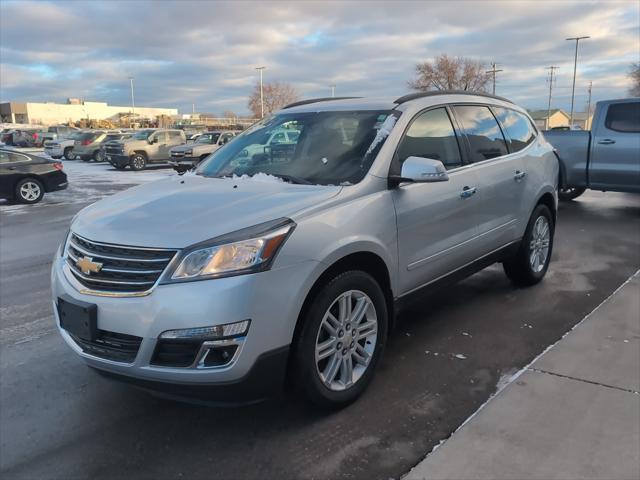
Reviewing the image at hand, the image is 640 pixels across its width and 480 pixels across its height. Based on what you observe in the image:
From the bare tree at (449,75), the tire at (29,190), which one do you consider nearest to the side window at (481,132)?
the tire at (29,190)

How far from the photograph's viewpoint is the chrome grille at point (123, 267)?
2.67m

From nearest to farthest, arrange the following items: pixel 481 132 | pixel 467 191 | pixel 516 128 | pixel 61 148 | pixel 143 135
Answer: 1. pixel 467 191
2. pixel 481 132
3. pixel 516 128
4. pixel 143 135
5. pixel 61 148

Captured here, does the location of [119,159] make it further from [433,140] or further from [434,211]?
[434,211]

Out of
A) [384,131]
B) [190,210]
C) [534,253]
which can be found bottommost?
[534,253]

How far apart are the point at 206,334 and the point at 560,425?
1.96 m

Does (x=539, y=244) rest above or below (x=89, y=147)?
below

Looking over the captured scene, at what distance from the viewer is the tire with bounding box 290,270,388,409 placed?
9.45 ft

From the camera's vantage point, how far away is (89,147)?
2773 cm

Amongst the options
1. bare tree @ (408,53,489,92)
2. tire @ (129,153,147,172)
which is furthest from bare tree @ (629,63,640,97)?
tire @ (129,153,147,172)

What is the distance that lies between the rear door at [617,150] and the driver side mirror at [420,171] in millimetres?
7388

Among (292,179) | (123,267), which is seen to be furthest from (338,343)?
(123,267)

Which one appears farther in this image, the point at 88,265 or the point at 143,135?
the point at 143,135

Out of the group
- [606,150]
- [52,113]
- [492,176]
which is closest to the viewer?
[492,176]

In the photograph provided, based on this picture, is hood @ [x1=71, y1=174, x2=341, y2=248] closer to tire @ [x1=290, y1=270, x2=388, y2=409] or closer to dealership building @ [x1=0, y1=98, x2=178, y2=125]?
tire @ [x1=290, y1=270, x2=388, y2=409]
